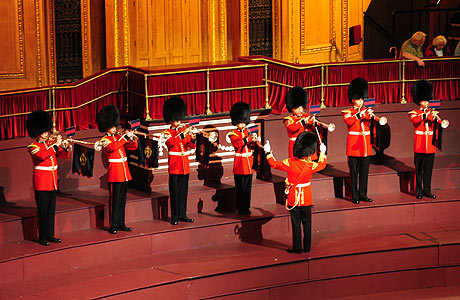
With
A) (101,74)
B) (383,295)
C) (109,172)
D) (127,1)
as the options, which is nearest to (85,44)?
(127,1)

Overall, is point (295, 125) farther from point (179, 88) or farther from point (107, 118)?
point (107, 118)

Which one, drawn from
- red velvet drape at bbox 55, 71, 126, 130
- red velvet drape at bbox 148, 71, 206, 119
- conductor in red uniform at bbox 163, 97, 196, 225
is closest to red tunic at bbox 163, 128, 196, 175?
conductor in red uniform at bbox 163, 97, 196, 225

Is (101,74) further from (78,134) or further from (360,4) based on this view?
(360,4)

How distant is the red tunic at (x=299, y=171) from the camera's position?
10.4 m

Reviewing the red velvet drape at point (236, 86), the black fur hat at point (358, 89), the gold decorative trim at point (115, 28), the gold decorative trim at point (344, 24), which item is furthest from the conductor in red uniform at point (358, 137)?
the gold decorative trim at point (115, 28)

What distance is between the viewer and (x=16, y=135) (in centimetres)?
1135

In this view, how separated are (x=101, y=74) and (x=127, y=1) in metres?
2.10

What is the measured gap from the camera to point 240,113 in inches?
448

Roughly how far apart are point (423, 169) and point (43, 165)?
447 cm

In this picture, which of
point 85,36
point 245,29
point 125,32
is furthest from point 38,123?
point 245,29

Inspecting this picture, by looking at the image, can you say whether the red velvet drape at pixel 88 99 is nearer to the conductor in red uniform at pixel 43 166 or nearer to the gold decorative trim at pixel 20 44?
the conductor in red uniform at pixel 43 166

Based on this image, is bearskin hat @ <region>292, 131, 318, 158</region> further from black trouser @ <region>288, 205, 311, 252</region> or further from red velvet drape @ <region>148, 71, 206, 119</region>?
red velvet drape @ <region>148, 71, 206, 119</region>

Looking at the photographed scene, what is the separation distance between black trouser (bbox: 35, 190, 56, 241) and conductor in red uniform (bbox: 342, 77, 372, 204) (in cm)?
351

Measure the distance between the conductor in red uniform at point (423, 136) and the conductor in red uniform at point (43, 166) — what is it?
410 centimetres
